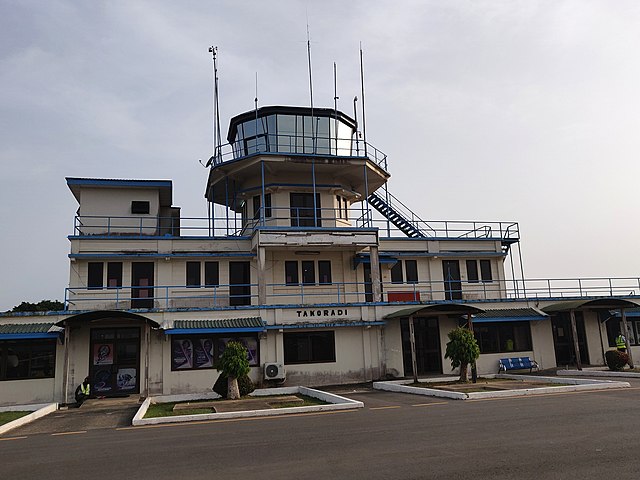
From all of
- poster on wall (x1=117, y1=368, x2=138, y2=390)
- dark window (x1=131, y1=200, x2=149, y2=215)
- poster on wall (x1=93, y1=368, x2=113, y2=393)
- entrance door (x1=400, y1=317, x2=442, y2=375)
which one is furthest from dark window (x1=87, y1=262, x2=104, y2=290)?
entrance door (x1=400, y1=317, x2=442, y2=375)

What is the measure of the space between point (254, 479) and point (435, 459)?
120 inches

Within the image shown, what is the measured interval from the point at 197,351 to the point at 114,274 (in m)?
7.10

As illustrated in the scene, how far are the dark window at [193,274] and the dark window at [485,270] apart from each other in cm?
1661

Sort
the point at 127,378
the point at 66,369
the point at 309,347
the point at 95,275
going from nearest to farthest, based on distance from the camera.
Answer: the point at 66,369, the point at 127,378, the point at 309,347, the point at 95,275

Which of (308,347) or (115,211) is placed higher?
(115,211)

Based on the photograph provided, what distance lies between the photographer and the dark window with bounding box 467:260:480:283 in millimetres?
32844

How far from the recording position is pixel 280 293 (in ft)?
95.1

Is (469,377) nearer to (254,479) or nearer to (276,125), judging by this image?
(276,125)

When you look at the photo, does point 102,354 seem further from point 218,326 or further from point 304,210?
point 304,210

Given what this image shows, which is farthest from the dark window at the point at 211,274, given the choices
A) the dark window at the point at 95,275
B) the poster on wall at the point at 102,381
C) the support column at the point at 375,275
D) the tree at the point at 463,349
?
the tree at the point at 463,349

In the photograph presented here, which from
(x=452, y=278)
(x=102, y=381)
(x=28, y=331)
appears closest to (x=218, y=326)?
(x=102, y=381)

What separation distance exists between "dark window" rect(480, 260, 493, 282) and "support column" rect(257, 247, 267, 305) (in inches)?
547

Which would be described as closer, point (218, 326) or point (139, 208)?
point (218, 326)

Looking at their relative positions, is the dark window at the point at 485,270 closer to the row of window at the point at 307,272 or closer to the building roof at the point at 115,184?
the row of window at the point at 307,272
